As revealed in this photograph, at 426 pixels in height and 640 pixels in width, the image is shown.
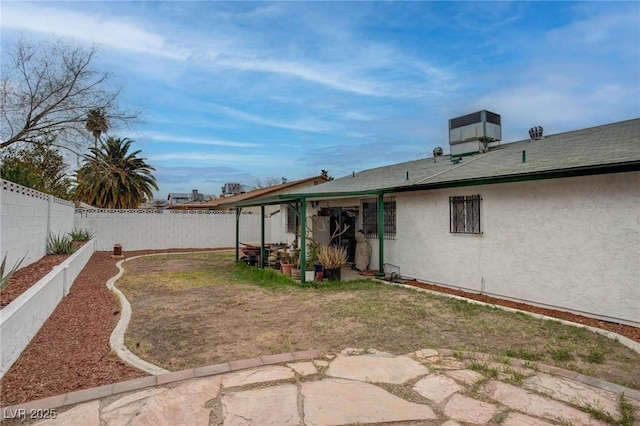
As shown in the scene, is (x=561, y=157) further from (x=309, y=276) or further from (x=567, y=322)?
(x=309, y=276)

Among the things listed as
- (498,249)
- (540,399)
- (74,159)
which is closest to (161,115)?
(74,159)

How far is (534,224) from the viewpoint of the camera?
Result: 7051mm

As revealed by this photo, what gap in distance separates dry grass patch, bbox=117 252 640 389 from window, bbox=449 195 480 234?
69.3 inches

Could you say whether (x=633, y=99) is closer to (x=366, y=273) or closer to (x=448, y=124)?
(x=448, y=124)

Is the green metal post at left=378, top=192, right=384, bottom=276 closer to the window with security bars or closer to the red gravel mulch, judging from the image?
the window with security bars

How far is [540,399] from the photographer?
3.42 meters

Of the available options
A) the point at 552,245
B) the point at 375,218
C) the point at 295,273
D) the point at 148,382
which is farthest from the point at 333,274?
the point at 148,382

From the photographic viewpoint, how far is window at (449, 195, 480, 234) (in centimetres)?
820

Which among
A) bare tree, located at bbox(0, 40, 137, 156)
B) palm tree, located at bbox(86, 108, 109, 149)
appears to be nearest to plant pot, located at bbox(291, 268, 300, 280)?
bare tree, located at bbox(0, 40, 137, 156)

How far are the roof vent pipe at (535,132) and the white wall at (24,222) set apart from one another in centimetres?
1324

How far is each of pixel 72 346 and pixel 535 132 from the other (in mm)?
12675

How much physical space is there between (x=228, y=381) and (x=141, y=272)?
9.21 m

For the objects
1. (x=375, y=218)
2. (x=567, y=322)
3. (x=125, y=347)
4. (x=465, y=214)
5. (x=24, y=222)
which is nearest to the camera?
(x=125, y=347)

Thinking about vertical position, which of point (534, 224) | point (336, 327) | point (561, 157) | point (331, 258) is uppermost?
point (561, 157)
